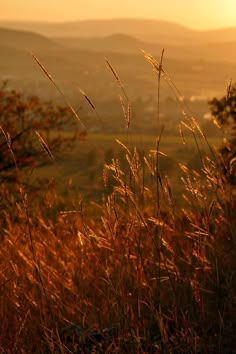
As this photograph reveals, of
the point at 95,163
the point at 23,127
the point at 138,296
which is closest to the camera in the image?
the point at 138,296

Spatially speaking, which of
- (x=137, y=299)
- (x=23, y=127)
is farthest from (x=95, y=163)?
(x=137, y=299)

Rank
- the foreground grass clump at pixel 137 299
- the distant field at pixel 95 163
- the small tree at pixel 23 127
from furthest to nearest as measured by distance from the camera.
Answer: the distant field at pixel 95 163 → the small tree at pixel 23 127 → the foreground grass clump at pixel 137 299

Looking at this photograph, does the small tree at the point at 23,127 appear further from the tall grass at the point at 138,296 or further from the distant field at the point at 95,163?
the distant field at the point at 95,163

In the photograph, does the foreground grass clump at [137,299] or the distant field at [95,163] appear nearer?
the foreground grass clump at [137,299]

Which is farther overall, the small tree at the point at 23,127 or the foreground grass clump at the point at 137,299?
the small tree at the point at 23,127

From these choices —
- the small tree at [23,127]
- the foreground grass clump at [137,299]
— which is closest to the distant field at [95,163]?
the small tree at [23,127]

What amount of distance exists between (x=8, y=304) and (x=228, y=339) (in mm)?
1500

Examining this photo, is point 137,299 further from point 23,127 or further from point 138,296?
point 23,127

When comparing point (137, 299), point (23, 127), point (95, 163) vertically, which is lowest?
point (95, 163)

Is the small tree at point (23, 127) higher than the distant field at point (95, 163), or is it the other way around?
the small tree at point (23, 127)

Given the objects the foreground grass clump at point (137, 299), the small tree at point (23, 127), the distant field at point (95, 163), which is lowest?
the distant field at point (95, 163)

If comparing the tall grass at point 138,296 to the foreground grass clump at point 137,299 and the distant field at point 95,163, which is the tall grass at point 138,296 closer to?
the foreground grass clump at point 137,299

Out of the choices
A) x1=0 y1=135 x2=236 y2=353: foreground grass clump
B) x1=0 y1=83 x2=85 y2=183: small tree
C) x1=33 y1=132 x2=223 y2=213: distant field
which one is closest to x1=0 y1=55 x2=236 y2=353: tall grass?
x1=0 y1=135 x2=236 y2=353: foreground grass clump

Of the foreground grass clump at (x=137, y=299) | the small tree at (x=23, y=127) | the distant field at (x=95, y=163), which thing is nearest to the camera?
the foreground grass clump at (x=137, y=299)
